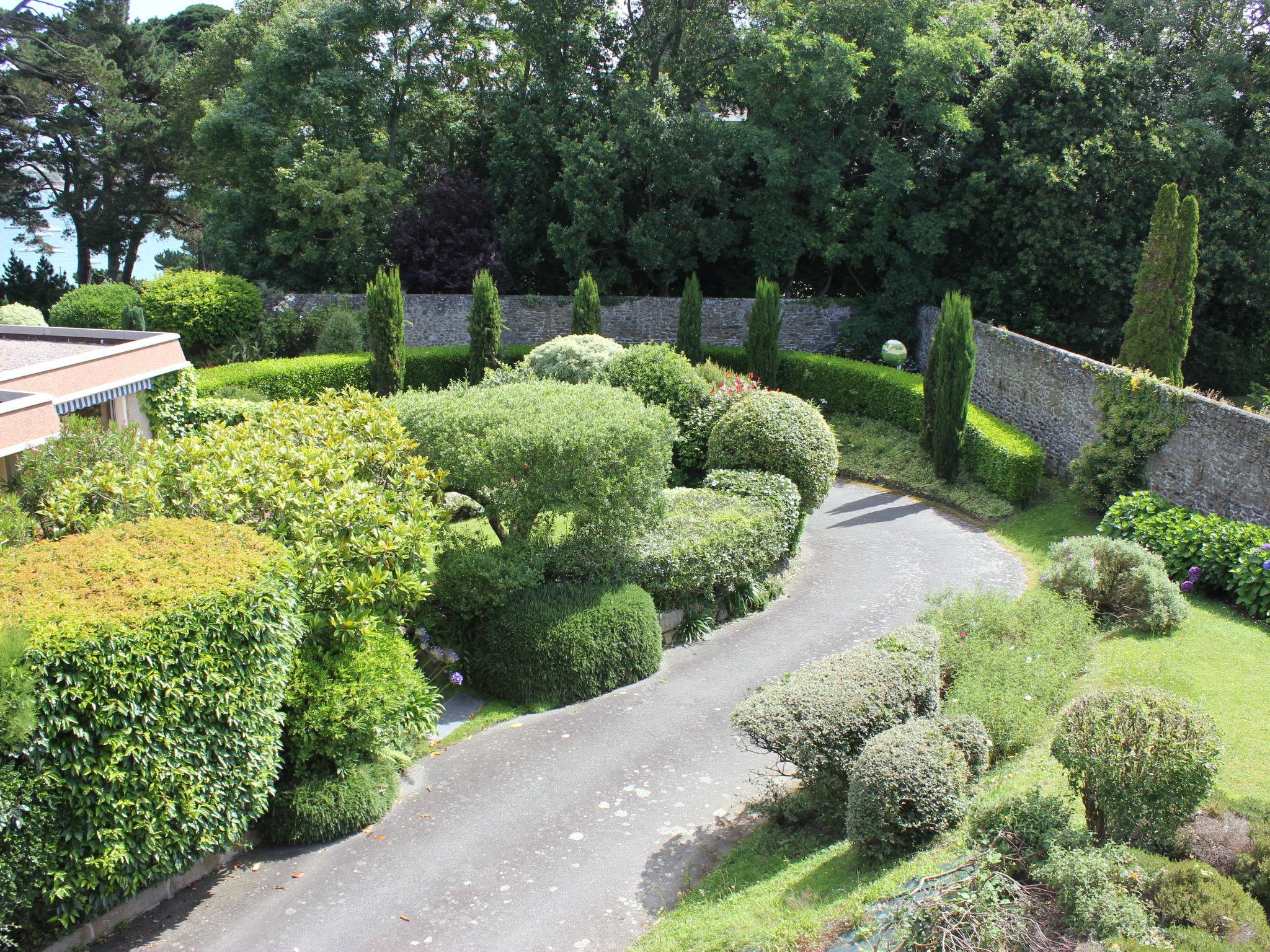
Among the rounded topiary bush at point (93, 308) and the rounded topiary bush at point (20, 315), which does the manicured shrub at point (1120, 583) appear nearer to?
the rounded topiary bush at point (93, 308)

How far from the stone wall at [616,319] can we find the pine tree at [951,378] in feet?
28.5

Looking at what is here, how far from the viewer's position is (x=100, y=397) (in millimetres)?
12961

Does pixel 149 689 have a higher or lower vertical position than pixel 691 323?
lower

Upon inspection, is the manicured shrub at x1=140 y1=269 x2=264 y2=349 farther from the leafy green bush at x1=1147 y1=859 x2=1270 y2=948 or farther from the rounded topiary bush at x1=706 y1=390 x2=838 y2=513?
the leafy green bush at x1=1147 y1=859 x2=1270 y2=948

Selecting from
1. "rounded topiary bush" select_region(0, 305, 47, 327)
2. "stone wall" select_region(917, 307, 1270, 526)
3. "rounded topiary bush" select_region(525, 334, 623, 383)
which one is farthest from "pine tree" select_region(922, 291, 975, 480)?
"rounded topiary bush" select_region(0, 305, 47, 327)

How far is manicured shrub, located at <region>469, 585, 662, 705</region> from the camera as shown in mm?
10867

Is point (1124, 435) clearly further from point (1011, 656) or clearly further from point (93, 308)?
point (93, 308)

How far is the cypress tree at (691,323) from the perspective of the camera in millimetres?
24672

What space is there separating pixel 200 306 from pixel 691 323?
12651mm

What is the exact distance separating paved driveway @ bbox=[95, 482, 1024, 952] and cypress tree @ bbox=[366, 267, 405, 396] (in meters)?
12.8

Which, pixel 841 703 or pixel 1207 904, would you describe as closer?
pixel 1207 904

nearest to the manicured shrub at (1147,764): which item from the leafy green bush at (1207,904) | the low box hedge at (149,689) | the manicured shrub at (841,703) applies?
the leafy green bush at (1207,904)

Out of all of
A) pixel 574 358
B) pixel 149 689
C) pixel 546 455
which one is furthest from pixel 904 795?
pixel 574 358

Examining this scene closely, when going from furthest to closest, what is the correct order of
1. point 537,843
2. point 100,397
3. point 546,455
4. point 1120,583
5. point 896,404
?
point 896,404, point 100,397, point 1120,583, point 546,455, point 537,843
